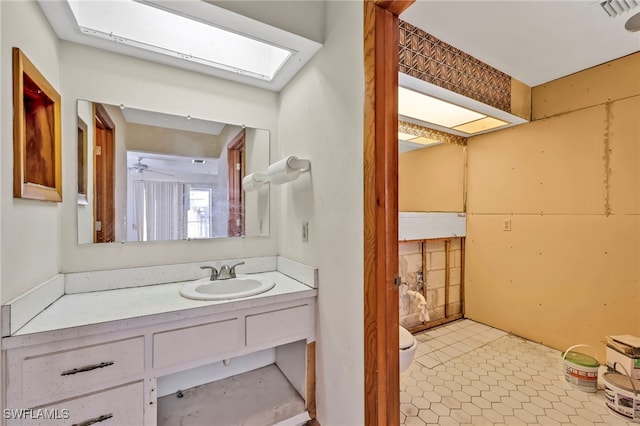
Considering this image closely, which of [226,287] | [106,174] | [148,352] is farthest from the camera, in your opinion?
[226,287]

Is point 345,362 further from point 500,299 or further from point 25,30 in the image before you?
point 500,299

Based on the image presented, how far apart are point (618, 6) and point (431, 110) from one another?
1081 mm

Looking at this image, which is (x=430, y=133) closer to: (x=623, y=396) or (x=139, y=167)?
(x=623, y=396)

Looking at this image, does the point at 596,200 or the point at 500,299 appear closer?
the point at 596,200

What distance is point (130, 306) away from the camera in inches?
48.0

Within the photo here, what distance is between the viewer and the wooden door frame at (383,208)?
1058mm

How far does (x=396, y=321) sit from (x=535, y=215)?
2.10 metres

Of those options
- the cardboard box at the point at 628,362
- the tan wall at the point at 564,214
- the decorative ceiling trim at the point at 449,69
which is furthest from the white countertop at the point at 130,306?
the tan wall at the point at 564,214

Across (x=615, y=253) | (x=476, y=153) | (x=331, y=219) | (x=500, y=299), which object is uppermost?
(x=476, y=153)

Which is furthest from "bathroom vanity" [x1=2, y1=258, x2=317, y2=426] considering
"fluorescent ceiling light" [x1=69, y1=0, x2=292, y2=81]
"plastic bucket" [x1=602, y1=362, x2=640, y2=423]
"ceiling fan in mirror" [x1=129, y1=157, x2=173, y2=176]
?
"plastic bucket" [x1=602, y1=362, x2=640, y2=423]

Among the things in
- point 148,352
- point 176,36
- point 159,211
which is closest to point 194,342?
point 148,352

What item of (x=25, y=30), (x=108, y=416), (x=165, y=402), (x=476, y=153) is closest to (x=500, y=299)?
(x=476, y=153)

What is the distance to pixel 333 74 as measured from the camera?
1365mm

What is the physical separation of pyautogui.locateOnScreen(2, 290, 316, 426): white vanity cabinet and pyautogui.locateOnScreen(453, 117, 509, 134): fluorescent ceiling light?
7.79 ft
